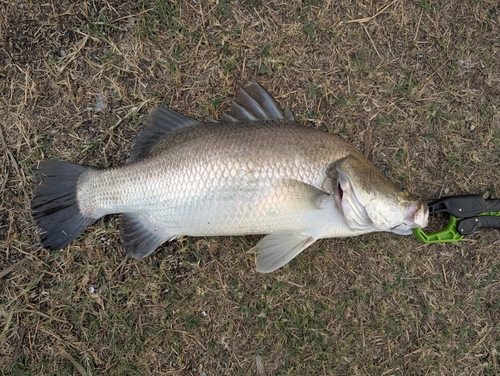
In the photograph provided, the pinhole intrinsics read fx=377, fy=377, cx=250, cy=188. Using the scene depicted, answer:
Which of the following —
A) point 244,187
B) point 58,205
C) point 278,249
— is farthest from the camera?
point 58,205

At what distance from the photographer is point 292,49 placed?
126 inches

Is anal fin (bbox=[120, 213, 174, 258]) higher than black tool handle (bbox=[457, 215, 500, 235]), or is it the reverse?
black tool handle (bbox=[457, 215, 500, 235])

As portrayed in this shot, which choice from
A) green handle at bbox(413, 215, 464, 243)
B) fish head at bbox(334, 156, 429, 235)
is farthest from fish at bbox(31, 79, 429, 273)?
green handle at bbox(413, 215, 464, 243)

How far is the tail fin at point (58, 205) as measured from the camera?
2840mm

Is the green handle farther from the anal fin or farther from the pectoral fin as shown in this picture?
the anal fin

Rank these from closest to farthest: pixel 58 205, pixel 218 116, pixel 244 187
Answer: pixel 244 187, pixel 58 205, pixel 218 116

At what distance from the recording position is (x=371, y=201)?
8.44ft

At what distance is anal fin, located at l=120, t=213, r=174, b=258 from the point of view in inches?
110

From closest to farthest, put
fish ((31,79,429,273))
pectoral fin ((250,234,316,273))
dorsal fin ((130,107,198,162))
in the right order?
fish ((31,79,429,273)) → pectoral fin ((250,234,316,273)) → dorsal fin ((130,107,198,162))

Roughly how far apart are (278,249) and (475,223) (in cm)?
160

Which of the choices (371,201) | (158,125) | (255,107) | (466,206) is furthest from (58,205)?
(466,206)

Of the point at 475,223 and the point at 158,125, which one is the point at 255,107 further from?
the point at 475,223

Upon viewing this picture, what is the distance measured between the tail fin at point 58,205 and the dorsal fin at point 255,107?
118cm

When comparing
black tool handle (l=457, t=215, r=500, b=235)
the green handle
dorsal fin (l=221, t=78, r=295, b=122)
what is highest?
dorsal fin (l=221, t=78, r=295, b=122)
